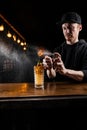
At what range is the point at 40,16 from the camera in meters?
6.41

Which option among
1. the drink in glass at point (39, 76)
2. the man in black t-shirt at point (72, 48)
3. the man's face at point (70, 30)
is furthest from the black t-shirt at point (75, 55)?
the drink in glass at point (39, 76)

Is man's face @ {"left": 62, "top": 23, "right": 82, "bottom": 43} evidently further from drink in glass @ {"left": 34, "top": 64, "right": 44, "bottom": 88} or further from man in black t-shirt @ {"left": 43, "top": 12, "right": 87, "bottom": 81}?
drink in glass @ {"left": 34, "top": 64, "right": 44, "bottom": 88}

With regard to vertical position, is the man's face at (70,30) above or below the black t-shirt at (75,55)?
above

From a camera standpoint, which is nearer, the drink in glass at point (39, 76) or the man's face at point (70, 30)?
the drink in glass at point (39, 76)

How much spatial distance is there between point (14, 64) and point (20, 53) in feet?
4.31

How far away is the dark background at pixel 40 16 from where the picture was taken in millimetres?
5348

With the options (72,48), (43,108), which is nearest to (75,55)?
(72,48)

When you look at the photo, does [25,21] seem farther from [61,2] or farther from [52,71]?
[52,71]

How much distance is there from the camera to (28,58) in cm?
796

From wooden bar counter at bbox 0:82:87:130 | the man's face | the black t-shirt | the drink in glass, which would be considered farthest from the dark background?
wooden bar counter at bbox 0:82:87:130

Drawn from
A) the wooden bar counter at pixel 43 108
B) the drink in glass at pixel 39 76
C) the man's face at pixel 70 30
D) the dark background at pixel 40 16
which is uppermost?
the dark background at pixel 40 16

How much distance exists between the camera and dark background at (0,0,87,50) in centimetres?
535

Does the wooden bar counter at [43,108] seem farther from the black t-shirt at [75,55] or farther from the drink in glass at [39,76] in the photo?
the black t-shirt at [75,55]

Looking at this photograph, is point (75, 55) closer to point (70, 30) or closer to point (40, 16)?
point (70, 30)
